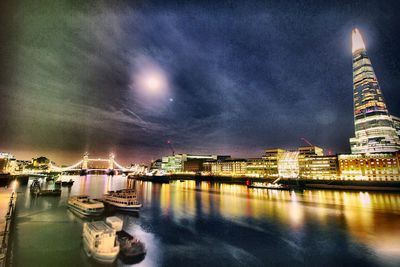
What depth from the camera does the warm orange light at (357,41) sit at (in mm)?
133000

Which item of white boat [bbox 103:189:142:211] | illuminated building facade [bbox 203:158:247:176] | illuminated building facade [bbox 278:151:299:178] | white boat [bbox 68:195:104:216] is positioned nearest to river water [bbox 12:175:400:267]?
white boat [bbox 68:195:104:216]

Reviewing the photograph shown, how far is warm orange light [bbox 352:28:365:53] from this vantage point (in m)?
133

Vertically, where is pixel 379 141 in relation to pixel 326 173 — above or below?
above

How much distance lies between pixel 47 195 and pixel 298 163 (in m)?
119

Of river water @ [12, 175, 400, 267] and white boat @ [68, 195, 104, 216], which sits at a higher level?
white boat @ [68, 195, 104, 216]

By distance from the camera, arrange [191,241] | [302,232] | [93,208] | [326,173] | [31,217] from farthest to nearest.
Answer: [326,173]
[93,208]
[31,217]
[302,232]
[191,241]

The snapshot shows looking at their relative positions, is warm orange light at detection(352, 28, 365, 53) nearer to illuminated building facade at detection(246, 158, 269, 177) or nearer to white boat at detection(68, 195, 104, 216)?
illuminated building facade at detection(246, 158, 269, 177)

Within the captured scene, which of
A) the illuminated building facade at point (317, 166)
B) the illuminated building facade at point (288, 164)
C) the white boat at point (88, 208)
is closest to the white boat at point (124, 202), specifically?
the white boat at point (88, 208)

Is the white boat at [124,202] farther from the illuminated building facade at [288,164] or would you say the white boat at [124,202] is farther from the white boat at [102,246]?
the illuminated building facade at [288,164]

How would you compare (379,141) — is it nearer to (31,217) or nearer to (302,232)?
(302,232)

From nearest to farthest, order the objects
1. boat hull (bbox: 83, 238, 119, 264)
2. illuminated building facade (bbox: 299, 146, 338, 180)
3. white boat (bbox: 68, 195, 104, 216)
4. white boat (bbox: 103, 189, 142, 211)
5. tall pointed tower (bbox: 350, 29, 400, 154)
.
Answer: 1. boat hull (bbox: 83, 238, 119, 264)
2. white boat (bbox: 68, 195, 104, 216)
3. white boat (bbox: 103, 189, 142, 211)
4. illuminated building facade (bbox: 299, 146, 338, 180)
5. tall pointed tower (bbox: 350, 29, 400, 154)

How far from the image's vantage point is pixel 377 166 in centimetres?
8900

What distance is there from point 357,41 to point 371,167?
3610 inches

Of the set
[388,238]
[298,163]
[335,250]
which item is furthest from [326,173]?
[335,250]
